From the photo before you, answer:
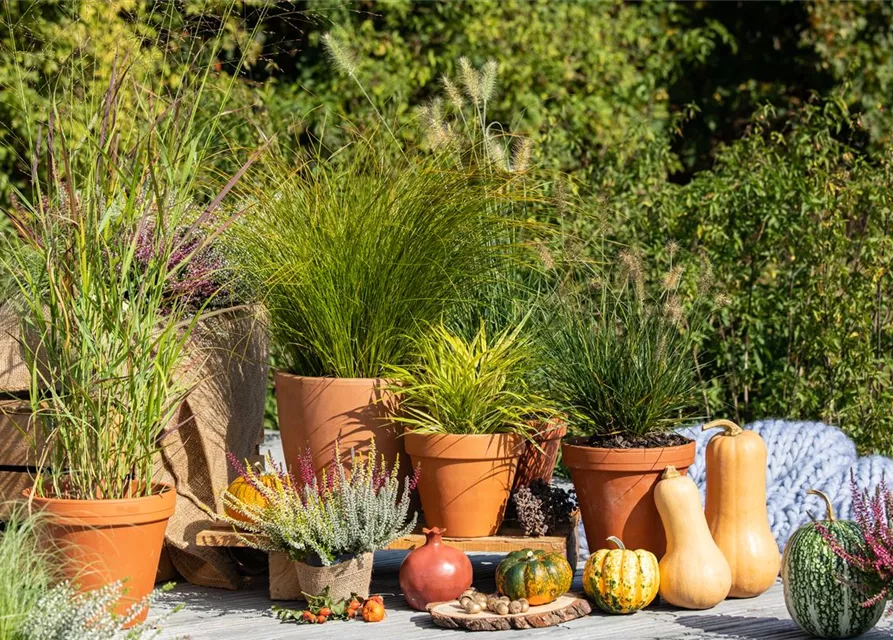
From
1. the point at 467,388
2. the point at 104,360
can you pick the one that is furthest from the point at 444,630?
the point at 104,360

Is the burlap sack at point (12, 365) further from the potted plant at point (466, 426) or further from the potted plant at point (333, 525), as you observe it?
the potted plant at point (466, 426)

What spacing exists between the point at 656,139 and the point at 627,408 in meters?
2.67

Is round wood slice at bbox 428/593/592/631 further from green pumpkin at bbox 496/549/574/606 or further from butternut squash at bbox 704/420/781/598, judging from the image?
butternut squash at bbox 704/420/781/598

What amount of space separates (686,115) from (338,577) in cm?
462

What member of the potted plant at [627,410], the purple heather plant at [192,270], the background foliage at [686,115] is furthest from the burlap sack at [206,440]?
the potted plant at [627,410]

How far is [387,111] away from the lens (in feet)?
21.3

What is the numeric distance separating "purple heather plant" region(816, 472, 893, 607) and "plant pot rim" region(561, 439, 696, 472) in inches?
20.7

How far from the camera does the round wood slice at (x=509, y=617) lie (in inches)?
124

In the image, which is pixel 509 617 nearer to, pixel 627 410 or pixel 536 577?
pixel 536 577

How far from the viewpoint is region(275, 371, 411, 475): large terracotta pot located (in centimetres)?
352

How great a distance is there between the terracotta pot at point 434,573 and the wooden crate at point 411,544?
0.31ft

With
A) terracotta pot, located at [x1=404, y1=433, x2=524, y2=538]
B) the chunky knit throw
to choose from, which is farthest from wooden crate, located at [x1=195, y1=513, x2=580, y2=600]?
the chunky knit throw

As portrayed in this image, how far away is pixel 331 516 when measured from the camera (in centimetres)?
326

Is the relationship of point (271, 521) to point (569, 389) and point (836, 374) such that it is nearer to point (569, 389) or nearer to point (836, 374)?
point (569, 389)
